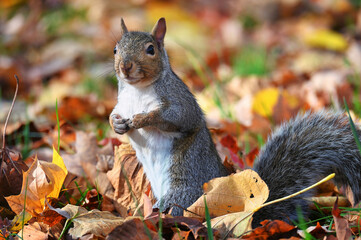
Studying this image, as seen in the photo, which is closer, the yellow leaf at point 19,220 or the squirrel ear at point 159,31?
the yellow leaf at point 19,220

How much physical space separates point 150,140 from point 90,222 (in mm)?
498

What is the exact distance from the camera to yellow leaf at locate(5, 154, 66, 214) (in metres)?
1.85

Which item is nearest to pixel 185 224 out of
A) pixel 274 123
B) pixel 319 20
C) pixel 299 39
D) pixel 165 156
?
pixel 165 156

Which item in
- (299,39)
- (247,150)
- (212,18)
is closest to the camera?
(247,150)

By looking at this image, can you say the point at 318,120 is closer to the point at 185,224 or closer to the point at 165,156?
the point at 165,156

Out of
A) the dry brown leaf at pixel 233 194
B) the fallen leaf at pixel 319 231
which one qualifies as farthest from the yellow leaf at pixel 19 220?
the fallen leaf at pixel 319 231

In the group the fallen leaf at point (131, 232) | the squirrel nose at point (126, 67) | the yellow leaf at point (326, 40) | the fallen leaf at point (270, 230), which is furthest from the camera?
the yellow leaf at point (326, 40)

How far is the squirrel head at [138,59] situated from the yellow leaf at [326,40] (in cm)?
419

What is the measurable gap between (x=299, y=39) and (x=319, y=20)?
0.71 m

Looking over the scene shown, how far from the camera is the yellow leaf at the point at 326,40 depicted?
5771 millimetres

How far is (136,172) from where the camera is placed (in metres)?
2.25

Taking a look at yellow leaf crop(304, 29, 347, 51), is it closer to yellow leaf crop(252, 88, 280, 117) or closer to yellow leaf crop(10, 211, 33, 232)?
yellow leaf crop(252, 88, 280, 117)

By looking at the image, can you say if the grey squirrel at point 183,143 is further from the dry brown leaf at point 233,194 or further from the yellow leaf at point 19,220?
the yellow leaf at point 19,220

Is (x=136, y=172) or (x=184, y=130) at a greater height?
(x=184, y=130)
